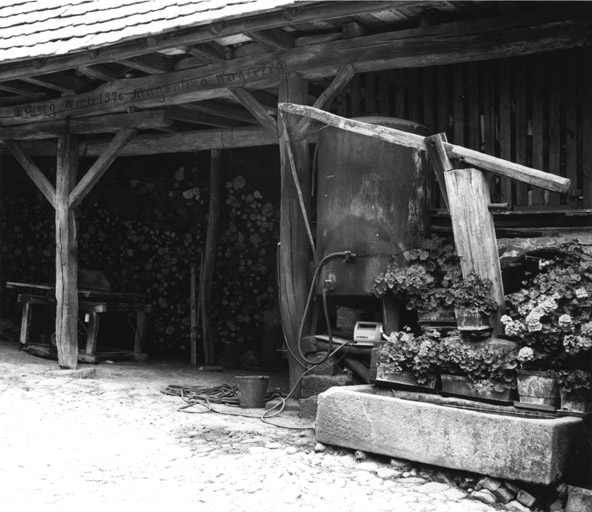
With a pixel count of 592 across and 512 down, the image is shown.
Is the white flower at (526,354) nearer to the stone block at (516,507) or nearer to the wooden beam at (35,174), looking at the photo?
the stone block at (516,507)

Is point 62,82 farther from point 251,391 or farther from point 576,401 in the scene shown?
point 576,401

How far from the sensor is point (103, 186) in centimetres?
1064

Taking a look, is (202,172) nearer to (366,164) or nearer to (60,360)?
(60,360)

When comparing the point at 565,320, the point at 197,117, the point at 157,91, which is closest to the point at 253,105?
the point at 157,91

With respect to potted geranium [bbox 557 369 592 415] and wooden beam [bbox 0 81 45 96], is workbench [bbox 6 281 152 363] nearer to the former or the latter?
wooden beam [bbox 0 81 45 96]

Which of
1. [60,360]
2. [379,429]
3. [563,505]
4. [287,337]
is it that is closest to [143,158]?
[60,360]

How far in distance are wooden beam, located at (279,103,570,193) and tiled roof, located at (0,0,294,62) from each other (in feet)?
2.91

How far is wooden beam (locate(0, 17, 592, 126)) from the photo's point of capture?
5430 mm

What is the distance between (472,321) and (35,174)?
5.39 metres

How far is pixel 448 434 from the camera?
4.33 metres

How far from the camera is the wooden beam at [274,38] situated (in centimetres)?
601

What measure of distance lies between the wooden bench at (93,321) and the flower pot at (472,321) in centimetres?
497

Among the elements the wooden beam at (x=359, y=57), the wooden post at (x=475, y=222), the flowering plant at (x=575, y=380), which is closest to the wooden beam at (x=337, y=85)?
the wooden beam at (x=359, y=57)

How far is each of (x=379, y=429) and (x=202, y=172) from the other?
624 centimetres
